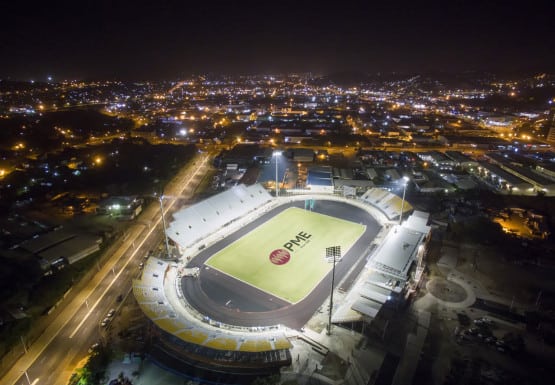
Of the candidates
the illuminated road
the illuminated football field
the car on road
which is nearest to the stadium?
the illuminated football field

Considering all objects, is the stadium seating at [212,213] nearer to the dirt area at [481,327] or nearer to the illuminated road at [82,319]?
the illuminated road at [82,319]

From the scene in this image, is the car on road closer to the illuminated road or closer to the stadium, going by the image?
the illuminated road

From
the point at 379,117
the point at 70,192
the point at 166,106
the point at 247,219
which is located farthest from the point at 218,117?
the point at 247,219

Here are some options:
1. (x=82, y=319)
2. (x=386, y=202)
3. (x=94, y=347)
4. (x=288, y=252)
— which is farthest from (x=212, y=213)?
(x=386, y=202)

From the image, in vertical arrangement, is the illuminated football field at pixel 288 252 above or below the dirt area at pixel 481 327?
above

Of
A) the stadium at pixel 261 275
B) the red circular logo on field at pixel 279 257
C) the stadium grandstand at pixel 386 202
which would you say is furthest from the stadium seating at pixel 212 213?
the stadium grandstand at pixel 386 202

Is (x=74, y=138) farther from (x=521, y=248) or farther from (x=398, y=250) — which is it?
(x=521, y=248)
